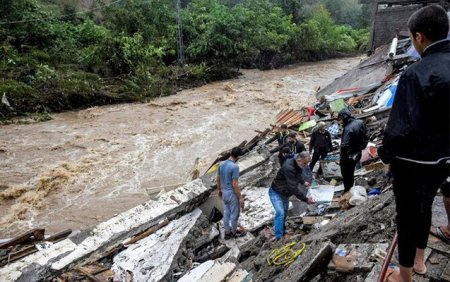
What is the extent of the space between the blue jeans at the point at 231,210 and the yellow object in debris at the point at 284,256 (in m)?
1.63

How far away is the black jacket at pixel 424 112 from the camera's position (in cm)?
201

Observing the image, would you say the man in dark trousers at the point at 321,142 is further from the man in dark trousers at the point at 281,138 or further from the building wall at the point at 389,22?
the building wall at the point at 389,22

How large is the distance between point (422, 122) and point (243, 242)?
164 inches

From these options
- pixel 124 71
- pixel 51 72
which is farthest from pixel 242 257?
pixel 124 71

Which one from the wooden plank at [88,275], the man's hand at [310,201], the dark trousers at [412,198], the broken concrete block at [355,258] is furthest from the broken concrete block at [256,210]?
the dark trousers at [412,198]

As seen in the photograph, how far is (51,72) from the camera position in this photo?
18.0m

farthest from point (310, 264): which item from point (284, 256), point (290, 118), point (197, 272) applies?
point (290, 118)

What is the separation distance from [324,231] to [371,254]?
130cm

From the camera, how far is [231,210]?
5977mm

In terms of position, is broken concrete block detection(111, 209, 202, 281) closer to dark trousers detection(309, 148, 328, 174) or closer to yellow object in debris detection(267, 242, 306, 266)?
yellow object in debris detection(267, 242, 306, 266)

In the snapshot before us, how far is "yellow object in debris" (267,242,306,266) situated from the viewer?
3.99m

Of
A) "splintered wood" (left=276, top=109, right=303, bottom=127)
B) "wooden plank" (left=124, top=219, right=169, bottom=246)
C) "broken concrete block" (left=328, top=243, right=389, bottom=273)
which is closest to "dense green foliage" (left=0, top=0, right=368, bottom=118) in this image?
"splintered wood" (left=276, top=109, right=303, bottom=127)

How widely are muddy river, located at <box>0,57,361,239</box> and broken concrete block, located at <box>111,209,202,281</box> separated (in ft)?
7.01

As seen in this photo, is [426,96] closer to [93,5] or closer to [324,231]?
[324,231]
